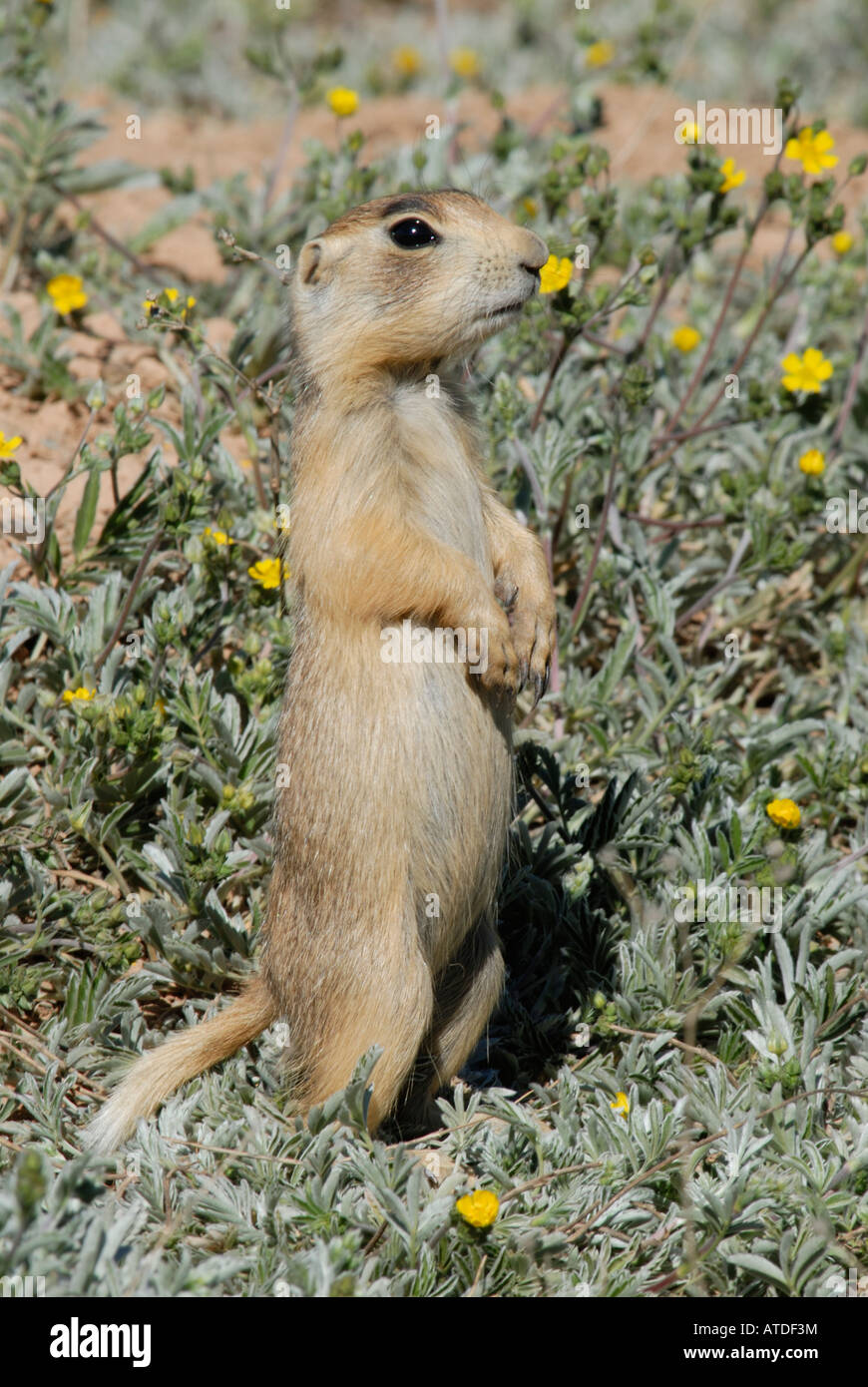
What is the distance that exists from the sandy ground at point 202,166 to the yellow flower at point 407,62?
0.27 meters

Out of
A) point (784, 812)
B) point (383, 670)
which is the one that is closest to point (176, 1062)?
point (383, 670)

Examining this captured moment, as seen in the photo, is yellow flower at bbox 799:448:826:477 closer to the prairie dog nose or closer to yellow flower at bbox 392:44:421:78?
the prairie dog nose

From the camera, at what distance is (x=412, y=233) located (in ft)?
13.0

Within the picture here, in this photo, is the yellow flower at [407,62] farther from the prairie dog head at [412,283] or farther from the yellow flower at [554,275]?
the prairie dog head at [412,283]

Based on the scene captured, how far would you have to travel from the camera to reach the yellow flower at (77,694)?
4.65 metres

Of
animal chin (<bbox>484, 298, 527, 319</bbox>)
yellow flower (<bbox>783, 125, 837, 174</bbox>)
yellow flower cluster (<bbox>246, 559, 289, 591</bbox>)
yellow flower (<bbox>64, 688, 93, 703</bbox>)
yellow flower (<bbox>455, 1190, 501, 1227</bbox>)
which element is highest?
yellow flower (<bbox>783, 125, 837, 174</bbox>)

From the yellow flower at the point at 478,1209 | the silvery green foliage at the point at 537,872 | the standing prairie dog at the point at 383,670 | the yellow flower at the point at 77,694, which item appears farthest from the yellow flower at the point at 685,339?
the yellow flower at the point at 478,1209

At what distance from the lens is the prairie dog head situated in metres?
3.85

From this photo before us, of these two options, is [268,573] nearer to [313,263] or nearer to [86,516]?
[86,516]

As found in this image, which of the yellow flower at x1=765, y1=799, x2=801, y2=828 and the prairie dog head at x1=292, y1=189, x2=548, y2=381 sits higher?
the prairie dog head at x1=292, y1=189, x2=548, y2=381

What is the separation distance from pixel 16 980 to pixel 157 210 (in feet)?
15.1

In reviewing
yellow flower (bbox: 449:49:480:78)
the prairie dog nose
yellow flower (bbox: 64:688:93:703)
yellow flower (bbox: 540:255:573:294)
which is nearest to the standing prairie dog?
the prairie dog nose
